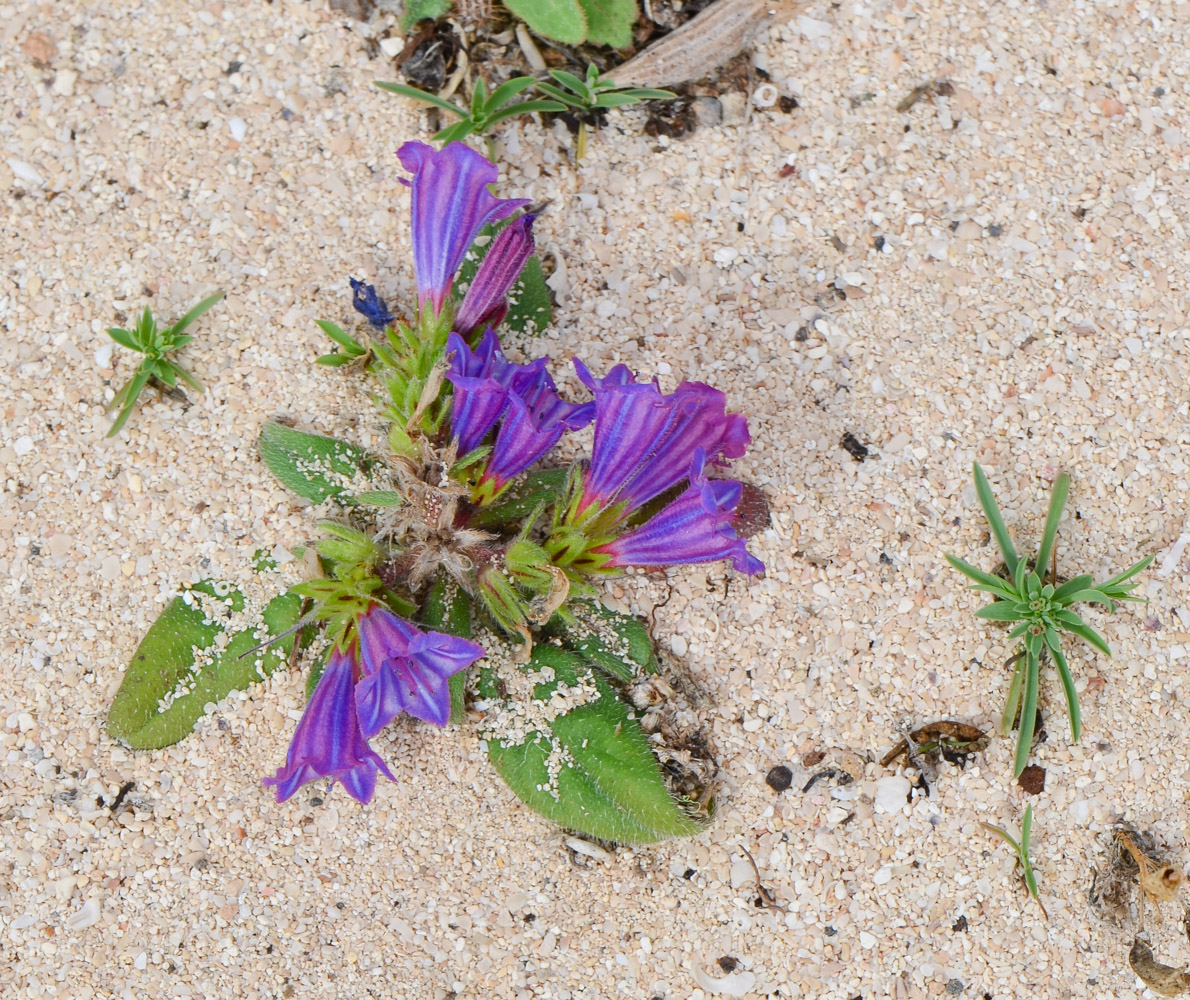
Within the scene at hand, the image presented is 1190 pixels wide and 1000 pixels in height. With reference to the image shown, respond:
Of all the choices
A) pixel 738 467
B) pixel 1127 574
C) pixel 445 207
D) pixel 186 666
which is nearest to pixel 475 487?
pixel 445 207

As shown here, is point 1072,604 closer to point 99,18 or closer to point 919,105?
point 919,105

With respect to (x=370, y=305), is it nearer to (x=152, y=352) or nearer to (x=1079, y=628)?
(x=152, y=352)

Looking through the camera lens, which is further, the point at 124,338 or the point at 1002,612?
the point at 124,338

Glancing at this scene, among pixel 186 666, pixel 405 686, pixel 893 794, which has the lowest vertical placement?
pixel 186 666

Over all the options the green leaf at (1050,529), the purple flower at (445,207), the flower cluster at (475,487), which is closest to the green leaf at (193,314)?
the flower cluster at (475,487)

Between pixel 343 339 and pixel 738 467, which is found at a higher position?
pixel 738 467
